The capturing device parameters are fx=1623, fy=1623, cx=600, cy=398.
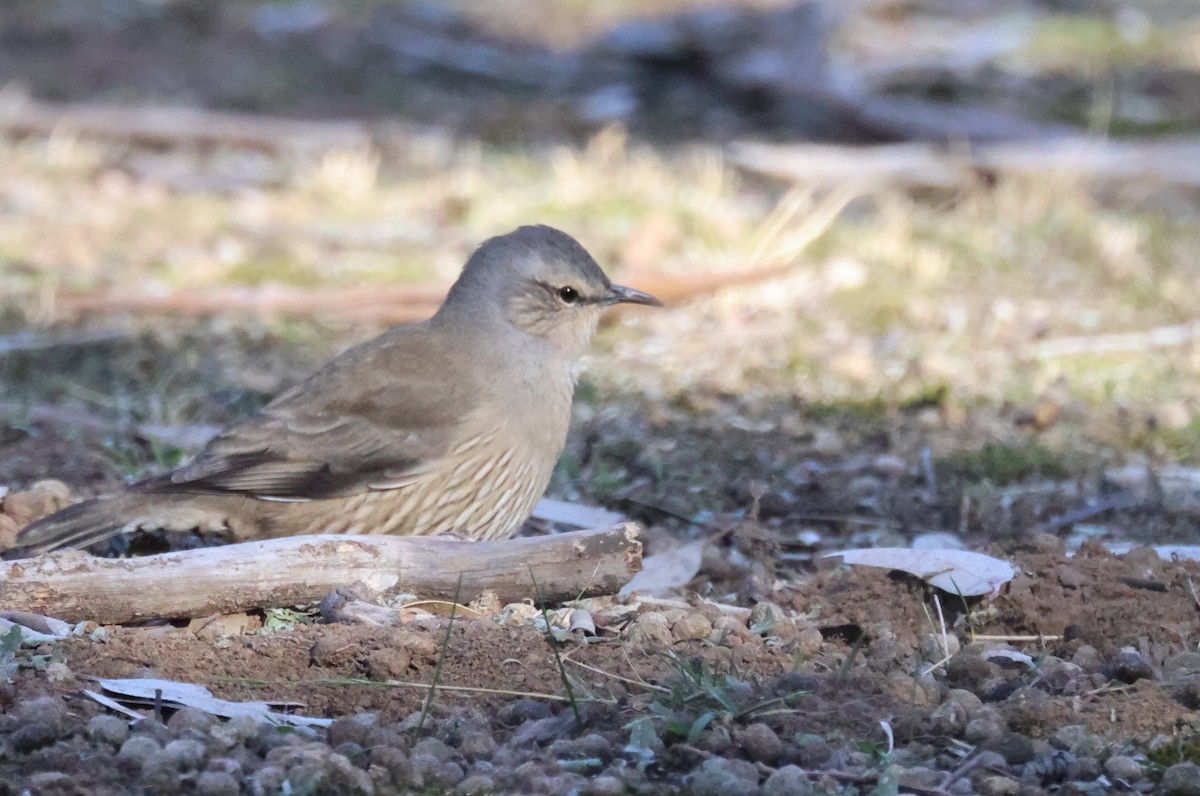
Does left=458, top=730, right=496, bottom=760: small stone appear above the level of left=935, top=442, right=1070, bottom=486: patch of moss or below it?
above

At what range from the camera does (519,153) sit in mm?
10844

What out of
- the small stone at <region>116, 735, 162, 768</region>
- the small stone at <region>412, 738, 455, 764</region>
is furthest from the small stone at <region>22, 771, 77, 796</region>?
the small stone at <region>412, 738, 455, 764</region>

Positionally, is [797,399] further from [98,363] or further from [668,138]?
[668,138]

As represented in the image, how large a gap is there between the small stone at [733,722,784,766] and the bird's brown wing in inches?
76.9

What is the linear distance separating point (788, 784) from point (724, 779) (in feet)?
0.39

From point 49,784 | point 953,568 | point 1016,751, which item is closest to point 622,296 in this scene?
point 953,568

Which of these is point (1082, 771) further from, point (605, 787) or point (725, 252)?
point (725, 252)

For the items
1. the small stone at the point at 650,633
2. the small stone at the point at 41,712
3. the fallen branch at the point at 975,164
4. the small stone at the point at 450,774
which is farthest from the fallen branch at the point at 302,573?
the fallen branch at the point at 975,164

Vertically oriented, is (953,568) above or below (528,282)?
below

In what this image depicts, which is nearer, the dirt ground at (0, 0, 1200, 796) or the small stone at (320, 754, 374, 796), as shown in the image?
the small stone at (320, 754, 374, 796)

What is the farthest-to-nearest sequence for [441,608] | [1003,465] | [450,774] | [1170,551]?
[1003,465] < [1170,551] < [441,608] < [450,774]

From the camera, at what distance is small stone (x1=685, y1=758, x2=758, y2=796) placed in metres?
3.00

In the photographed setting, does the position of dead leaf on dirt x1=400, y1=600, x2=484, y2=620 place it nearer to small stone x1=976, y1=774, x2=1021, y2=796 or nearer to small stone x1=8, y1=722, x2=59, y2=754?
small stone x1=8, y1=722, x2=59, y2=754

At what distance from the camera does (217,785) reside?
2959mm
